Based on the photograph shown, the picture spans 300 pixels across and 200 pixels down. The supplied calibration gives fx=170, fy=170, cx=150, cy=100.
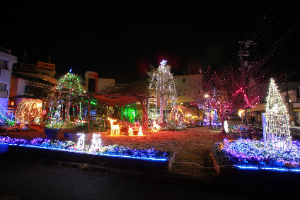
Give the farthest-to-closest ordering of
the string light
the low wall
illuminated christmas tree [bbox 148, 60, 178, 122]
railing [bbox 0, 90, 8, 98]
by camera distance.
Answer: illuminated christmas tree [bbox 148, 60, 178, 122] → railing [bbox 0, 90, 8, 98] → the string light → the low wall

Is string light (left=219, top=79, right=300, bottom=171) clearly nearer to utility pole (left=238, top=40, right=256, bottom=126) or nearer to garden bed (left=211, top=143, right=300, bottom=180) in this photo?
garden bed (left=211, top=143, right=300, bottom=180)

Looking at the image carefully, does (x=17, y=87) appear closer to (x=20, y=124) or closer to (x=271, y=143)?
(x=20, y=124)

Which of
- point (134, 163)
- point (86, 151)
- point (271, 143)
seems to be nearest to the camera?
point (134, 163)

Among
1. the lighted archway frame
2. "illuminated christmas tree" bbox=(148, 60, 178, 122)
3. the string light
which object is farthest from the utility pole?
the lighted archway frame

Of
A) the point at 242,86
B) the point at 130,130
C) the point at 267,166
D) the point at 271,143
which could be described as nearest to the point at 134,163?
the point at 267,166

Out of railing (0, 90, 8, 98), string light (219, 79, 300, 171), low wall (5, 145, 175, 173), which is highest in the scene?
railing (0, 90, 8, 98)

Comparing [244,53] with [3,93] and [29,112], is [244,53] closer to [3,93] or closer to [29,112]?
[29,112]

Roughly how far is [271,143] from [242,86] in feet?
26.1

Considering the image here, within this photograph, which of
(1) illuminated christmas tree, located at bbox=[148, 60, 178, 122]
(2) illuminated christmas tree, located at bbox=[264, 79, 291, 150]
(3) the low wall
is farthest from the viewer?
(1) illuminated christmas tree, located at bbox=[148, 60, 178, 122]

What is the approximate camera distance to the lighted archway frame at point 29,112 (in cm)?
1586

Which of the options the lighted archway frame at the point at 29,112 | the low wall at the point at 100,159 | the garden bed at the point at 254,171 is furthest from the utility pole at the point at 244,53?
the lighted archway frame at the point at 29,112

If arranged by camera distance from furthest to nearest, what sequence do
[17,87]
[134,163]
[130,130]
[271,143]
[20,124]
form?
[17,87] → [20,124] → [130,130] → [271,143] → [134,163]

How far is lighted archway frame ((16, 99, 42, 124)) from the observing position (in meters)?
15.9

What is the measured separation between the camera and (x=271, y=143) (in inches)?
252
